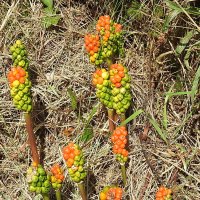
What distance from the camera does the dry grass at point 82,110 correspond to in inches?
152

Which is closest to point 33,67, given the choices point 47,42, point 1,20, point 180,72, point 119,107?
point 47,42

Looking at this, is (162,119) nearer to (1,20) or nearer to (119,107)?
(119,107)

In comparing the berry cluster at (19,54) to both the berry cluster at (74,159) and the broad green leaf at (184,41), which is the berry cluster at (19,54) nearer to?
the berry cluster at (74,159)

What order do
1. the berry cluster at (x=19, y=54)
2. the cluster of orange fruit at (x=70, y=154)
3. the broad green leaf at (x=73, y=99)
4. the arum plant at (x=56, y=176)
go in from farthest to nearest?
the broad green leaf at (x=73, y=99), the berry cluster at (x=19, y=54), the arum plant at (x=56, y=176), the cluster of orange fruit at (x=70, y=154)

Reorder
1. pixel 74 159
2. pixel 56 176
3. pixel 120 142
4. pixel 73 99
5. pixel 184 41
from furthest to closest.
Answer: pixel 73 99 < pixel 184 41 < pixel 120 142 < pixel 56 176 < pixel 74 159

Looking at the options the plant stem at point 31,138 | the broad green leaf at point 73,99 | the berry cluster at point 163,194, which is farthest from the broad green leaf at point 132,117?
the plant stem at point 31,138

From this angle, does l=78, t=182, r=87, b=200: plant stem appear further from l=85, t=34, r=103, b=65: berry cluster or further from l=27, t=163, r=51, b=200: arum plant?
l=85, t=34, r=103, b=65: berry cluster

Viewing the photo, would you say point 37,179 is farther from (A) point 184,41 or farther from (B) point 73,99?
(A) point 184,41

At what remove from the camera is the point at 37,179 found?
333 cm

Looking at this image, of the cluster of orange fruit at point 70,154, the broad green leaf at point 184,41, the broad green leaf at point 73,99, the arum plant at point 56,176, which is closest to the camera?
the cluster of orange fruit at point 70,154

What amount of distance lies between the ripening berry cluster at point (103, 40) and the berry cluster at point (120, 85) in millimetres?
266

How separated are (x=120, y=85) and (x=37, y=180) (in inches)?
36.7

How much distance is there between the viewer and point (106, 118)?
4020 mm

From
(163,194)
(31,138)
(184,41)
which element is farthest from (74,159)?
(184,41)
